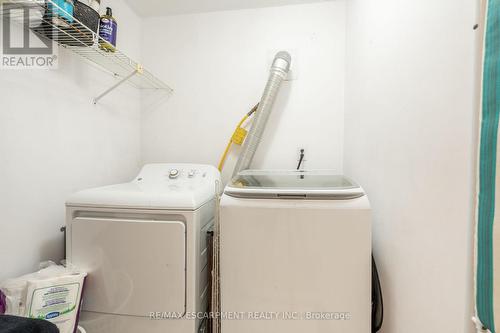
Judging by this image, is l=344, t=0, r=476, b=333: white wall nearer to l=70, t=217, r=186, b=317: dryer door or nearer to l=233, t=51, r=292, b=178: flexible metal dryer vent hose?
l=233, t=51, r=292, b=178: flexible metal dryer vent hose

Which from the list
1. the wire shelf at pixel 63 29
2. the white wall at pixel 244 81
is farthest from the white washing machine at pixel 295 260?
the wire shelf at pixel 63 29

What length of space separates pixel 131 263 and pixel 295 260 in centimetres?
83

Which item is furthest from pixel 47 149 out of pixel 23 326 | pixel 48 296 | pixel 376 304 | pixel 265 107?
pixel 376 304

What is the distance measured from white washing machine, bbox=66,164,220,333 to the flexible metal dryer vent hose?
707mm

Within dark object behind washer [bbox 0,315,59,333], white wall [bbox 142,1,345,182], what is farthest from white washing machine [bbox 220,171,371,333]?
white wall [bbox 142,1,345,182]

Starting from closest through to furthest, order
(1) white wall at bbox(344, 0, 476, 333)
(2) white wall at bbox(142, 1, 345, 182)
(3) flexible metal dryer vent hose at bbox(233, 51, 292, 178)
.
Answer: (1) white wall at bbox(344, 0, 476, 333)
(3) flexible metal dryer vent hose at bbox(233, 51, 292, 178)
(2) white wall at bbox(142, 1, 345, 182)

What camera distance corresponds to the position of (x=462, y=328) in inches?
23.3

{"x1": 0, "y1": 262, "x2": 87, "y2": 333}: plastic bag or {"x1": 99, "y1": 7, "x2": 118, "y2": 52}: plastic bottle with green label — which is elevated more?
{"x1": 99, "y1": 7, "x2": 118, "y2": 52}: plastic bottle with green label

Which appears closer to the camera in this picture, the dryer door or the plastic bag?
the plastic bag

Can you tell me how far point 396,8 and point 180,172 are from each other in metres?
1.61

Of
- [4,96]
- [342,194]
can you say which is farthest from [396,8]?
[4,96]

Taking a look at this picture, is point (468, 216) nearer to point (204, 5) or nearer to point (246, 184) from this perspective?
point (246, 184)

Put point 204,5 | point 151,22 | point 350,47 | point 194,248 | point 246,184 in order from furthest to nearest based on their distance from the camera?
1. point 151,22
2. point 204,5
3. point 350,47
4. point 246,184
5. point 194,248

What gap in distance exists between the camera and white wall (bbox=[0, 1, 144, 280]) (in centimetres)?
104
